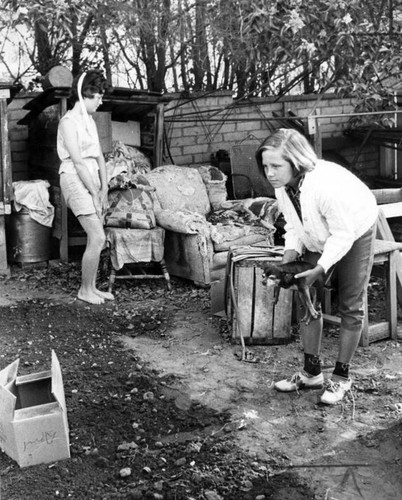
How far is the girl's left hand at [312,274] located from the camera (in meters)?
4.61

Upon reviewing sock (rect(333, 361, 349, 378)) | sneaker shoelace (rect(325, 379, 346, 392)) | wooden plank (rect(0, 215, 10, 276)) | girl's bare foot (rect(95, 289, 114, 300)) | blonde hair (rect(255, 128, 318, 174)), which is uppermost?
blonde hair (rect(255, 128, 318, 174))

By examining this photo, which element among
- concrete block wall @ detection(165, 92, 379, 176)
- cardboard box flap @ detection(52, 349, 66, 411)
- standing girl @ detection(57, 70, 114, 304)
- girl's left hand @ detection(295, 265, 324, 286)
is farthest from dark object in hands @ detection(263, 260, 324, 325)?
concrete block wall @ detection(165, 92, 379, 176)

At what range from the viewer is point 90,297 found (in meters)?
7.50

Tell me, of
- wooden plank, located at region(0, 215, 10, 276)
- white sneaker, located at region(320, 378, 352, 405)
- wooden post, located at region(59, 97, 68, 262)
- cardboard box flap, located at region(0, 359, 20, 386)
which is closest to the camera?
cardboard box flap, located at region(0, 359, 20, 386)

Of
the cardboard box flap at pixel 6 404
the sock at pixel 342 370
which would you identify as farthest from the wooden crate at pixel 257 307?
the cardboard box flap at pixel 6 404

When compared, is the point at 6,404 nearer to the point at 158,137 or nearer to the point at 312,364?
the point at 312,364

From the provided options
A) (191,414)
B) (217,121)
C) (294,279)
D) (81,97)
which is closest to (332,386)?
(294,279)

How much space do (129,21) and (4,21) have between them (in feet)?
7.40

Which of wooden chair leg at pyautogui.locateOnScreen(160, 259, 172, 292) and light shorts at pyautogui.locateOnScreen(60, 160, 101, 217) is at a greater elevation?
light shorts at pyautogui.locateOnScreen(60, 160, 101, 217)

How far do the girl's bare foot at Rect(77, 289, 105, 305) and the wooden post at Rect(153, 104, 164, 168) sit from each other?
7.84 ft

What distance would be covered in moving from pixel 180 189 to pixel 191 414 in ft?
13.4

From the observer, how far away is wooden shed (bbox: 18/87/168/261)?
28.4 ft

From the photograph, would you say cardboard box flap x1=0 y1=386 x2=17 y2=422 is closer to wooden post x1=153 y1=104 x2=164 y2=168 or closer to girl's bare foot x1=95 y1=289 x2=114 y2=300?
Result: girl's bare foot x1=95 y1=289 x2=114 y2=300

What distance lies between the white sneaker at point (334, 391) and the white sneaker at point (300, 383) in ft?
0.37
